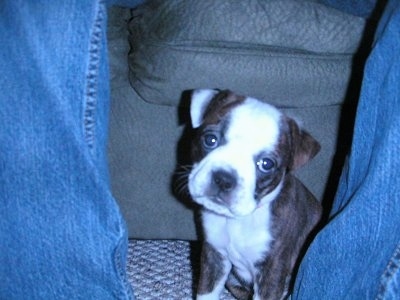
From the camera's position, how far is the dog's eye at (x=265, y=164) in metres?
1.51

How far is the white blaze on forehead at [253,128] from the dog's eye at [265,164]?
33 millimetres

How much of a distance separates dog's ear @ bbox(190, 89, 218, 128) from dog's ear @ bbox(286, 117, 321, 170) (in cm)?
25

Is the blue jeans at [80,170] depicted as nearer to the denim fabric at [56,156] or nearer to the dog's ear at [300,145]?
the denim fabric at [56,156]

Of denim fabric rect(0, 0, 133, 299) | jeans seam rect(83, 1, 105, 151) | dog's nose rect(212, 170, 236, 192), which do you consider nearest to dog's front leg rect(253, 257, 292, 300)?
dog's nose rect(212, 170, 236, 192)

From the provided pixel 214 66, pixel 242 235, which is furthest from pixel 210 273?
pixel 214 66

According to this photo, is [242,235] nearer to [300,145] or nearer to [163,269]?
[300,145]

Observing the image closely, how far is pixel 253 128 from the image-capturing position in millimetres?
1508

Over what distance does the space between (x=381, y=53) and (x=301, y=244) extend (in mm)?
887

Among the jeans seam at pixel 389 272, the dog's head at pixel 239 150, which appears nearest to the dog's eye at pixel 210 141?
the dog's head at pixel 239 150

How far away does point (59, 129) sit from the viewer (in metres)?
1.08

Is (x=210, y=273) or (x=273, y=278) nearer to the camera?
(x=273, y=278)

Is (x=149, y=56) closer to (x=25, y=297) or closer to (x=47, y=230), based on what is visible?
(x=47, y=230)

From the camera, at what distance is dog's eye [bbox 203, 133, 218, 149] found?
5.09 ft

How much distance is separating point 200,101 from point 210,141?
0.14 metres
